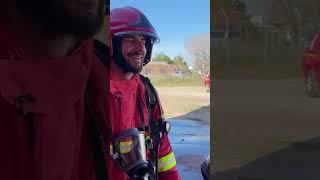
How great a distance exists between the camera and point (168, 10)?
1899 millimetres

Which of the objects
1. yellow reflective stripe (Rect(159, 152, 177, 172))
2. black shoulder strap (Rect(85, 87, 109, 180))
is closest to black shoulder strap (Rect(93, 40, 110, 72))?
black shoulder strap (Rect(85, 87, 109, 180))

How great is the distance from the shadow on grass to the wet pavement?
9cm

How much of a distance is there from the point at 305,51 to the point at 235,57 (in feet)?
0.84

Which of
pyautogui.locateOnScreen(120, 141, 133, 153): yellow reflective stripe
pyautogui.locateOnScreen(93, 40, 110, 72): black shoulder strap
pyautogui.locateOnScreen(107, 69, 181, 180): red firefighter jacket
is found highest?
pyautogui.locateOnScreen(93, 40, 110, 72): black shoulder strap

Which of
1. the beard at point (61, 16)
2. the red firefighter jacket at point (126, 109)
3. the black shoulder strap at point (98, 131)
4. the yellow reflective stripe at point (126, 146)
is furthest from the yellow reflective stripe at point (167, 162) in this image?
the beard at point (61, 16)

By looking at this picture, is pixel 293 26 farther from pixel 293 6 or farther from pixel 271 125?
pixel 271 125

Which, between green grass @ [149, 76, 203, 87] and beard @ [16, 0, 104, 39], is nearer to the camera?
green grass @ [149, 76, 203, 87]

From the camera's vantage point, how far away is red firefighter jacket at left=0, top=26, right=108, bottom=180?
1.97 metres

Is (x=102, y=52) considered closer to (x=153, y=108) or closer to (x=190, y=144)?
(x=153, y=108)

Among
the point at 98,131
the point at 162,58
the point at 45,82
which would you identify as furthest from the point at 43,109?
the point at 162,58

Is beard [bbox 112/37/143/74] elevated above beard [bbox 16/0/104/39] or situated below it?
below

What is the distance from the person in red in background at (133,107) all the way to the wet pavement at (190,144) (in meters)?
0.06

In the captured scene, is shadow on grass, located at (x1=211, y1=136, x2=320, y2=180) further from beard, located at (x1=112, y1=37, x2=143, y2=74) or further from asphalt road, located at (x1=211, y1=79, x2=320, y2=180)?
beard, located at (x1=112, y1=37, x2=143, y2=74)

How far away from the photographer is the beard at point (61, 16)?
6.63 ft
